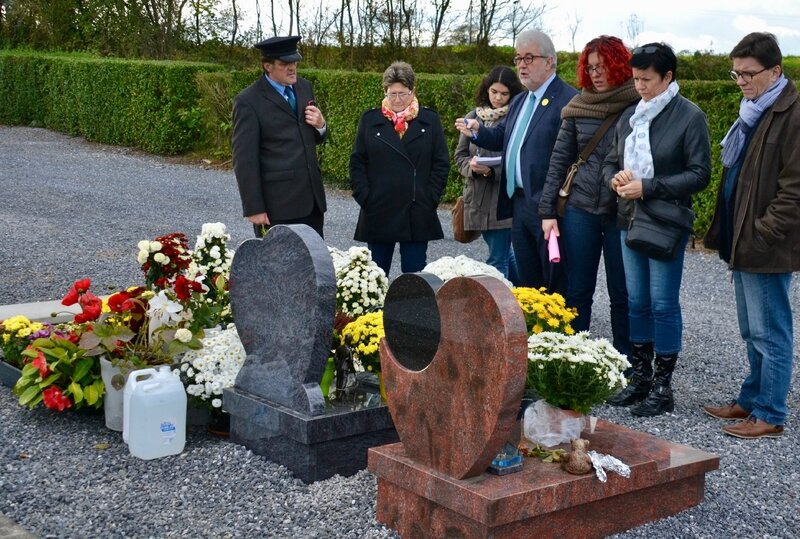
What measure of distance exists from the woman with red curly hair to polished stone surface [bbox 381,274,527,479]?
5.95 feet

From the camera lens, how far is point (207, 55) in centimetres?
2323

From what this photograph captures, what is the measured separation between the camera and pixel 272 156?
626 cm

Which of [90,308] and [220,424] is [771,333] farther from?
[90,308]

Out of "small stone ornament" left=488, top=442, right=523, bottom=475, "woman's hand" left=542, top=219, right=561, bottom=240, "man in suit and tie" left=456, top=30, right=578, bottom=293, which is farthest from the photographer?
"man in suit and tie" left=456, top=30, right=578, bottom=293

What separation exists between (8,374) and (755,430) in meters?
3.81

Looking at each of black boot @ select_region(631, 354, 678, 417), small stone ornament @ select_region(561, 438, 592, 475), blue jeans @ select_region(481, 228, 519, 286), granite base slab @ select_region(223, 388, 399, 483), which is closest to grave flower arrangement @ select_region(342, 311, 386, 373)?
granite base slab @ select_region(223, 388, 399, 483)

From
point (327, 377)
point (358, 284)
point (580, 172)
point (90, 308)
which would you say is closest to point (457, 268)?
point (358, 284)

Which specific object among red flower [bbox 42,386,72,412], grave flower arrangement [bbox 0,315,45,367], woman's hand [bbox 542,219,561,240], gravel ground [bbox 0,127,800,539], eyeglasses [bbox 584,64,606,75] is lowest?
gravel ground [bbox 0,127,800,539]

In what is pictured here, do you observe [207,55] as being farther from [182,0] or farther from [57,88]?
[57,88]

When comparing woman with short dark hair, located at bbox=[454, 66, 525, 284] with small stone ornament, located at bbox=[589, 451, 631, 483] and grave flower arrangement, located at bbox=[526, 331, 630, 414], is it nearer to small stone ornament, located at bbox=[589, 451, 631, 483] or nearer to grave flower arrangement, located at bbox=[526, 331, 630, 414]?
grave flower arrangement, located at bbox=[526, 331, 630, 414]

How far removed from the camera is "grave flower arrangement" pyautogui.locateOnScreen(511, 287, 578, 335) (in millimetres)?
5004

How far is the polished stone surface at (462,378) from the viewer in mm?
3453

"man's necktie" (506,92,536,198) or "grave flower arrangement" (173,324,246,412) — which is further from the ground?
"man's necktie" (506,92,536,198)

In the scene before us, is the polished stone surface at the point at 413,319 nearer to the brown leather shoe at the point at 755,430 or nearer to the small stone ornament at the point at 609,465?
the small stone ornament at the point at 609,465
